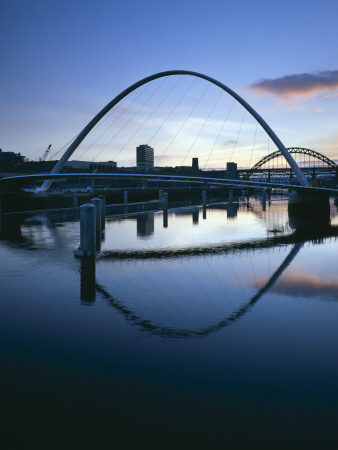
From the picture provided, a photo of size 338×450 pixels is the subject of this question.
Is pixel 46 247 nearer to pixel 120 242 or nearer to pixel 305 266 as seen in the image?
pixel 120 242

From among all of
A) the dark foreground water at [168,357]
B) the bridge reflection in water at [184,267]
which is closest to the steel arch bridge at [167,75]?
the bridge reflection in water at [184,267]

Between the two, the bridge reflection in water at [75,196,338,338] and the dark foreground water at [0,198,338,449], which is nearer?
the dark foreground water at [0,198,338,449]

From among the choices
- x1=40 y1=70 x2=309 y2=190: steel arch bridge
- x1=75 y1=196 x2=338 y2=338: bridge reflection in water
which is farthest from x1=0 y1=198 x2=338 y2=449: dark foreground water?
x1=40 y1=70 x2=309 y2=190: steel arch bridge

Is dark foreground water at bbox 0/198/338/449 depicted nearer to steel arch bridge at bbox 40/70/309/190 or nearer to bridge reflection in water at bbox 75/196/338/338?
bridge reflection in water at bbox 75/196/338/338

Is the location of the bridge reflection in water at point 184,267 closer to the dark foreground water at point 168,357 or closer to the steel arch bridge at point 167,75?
the dark foreground water at point 168,357

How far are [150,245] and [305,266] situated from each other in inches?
268

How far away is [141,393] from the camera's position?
3.79 meters

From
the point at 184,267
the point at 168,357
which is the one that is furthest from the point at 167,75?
the point at 168,357

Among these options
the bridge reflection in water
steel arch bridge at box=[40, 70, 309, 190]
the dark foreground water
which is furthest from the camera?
steel arch bridge at box=[40, 70, 309, 190]

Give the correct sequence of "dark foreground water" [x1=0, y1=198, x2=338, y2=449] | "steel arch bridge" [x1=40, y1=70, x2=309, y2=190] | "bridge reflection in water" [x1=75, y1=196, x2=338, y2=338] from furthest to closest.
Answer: "steel arch bridge" [x1=40, y1=70, x2=309, y2=190] → "bridge reflection in water" [x1=75, y1=196, x2=338, y2=338] → "dark foreground water" [x1=0, y1=198, x2=338, y2=449]

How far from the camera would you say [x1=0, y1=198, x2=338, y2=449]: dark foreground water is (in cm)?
320

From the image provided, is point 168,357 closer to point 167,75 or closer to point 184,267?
point 184,267

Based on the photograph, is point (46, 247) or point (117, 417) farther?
point (46, 247)

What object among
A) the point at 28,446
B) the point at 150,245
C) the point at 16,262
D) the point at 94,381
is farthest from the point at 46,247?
the point at 28,446
